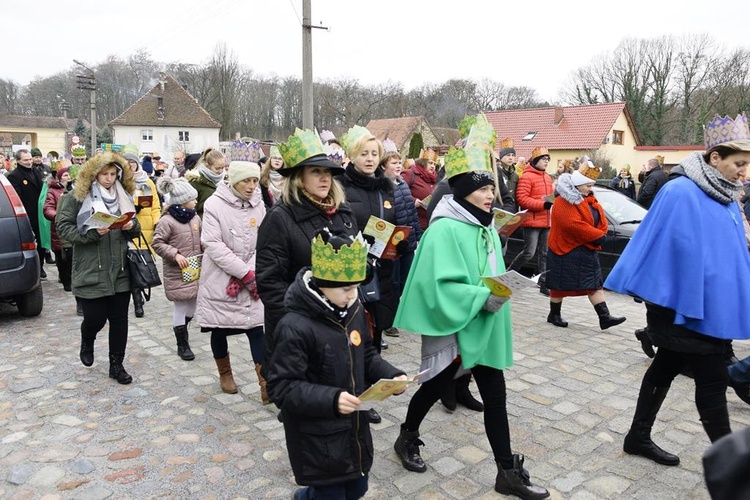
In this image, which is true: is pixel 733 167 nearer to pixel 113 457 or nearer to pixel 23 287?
pixel 113 457

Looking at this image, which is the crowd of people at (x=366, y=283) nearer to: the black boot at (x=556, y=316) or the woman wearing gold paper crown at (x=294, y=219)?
the woman wearing gold paper crown at (x=294, y=219)

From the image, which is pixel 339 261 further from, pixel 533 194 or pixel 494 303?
pixel 533 194

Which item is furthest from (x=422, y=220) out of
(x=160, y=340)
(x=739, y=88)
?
(x=739, y=88)

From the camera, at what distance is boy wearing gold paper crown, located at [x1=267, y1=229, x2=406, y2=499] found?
246cm

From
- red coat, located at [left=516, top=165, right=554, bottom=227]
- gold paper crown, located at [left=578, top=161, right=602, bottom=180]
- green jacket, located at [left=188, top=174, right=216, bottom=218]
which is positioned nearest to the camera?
green jacket, located at [left=188, top=174, right=216, bottom=218]

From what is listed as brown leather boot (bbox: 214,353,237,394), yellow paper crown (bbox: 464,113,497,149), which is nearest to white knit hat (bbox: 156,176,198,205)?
brown leather boot (bbox: 214,353,237,394)

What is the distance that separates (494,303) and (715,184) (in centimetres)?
152

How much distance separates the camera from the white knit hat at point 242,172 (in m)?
4.54

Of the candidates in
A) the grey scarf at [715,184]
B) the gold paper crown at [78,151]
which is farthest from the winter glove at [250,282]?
the gold paper crown at [78,151]

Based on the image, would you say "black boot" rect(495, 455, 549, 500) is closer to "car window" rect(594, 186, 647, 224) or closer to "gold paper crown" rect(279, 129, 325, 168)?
"gold paper crown" rect(279, 129, 325, 168)

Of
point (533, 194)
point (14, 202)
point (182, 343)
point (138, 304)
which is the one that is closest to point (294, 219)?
point (182, 343)

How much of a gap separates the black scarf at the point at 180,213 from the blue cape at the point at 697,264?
406cm

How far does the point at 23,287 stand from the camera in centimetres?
695

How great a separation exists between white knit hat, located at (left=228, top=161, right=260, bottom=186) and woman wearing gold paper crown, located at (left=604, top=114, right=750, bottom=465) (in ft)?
9.01
